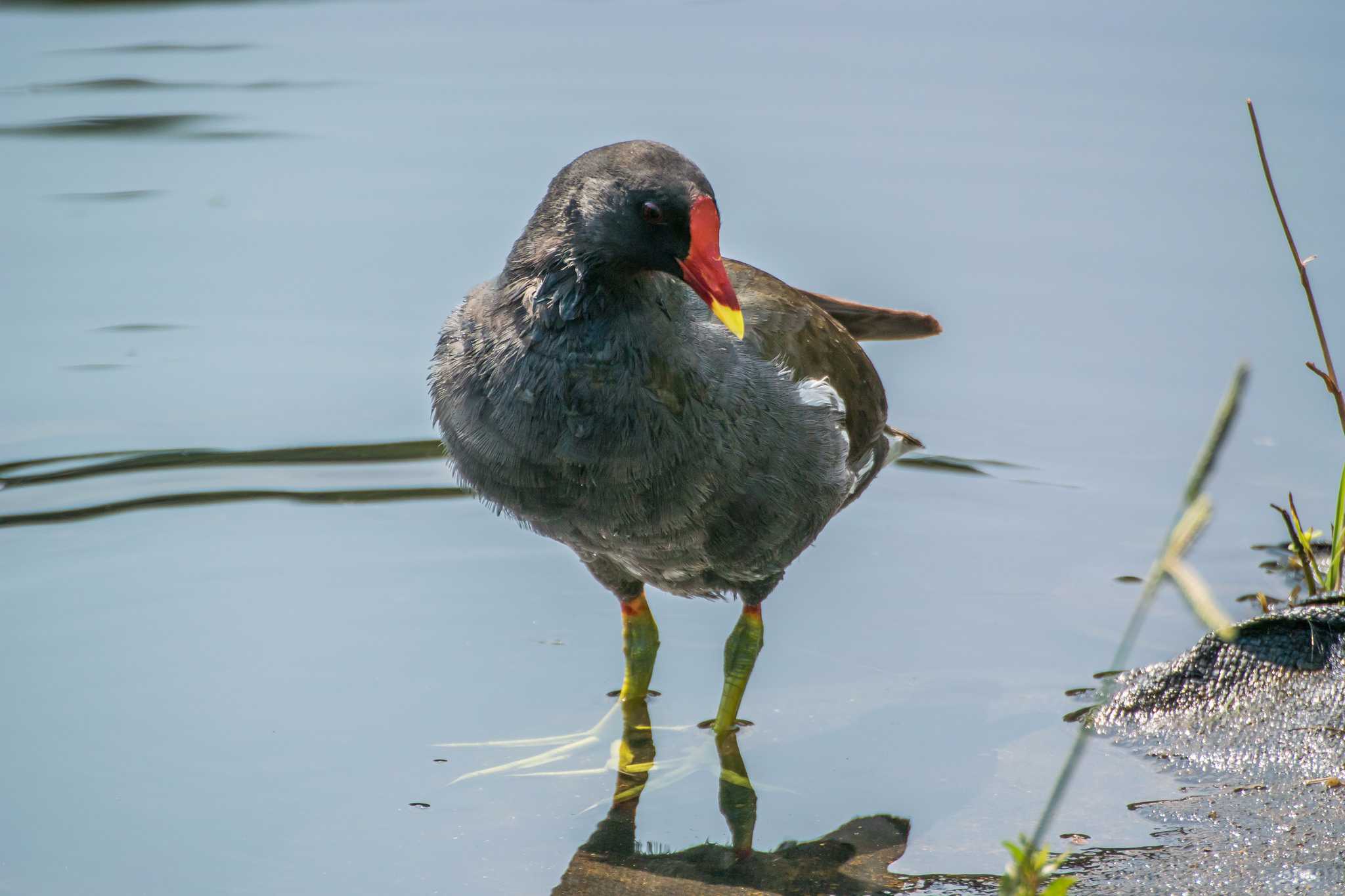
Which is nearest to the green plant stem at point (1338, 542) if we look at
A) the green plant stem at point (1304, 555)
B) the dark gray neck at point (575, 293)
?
the green plant stem at point (1304, 555)

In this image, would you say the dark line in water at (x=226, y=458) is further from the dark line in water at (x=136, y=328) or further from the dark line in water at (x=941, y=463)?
the dark line in water at (x=941, y=463)

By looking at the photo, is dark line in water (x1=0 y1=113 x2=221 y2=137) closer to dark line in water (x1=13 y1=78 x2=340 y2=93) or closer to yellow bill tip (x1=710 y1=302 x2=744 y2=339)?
dark line in water (x1=13 y1=78 x2=340 y2=93)

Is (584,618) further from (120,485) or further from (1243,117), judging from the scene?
(1243,117)

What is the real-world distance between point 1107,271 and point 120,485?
160 inches

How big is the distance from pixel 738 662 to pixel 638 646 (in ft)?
1.01

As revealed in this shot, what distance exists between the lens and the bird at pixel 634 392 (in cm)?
311

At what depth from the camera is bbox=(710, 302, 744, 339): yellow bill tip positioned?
303 centimetres

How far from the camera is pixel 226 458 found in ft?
16.7

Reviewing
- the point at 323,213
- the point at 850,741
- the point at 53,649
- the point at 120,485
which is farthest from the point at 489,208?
the point at 850,741

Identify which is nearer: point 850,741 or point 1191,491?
point 1191,491

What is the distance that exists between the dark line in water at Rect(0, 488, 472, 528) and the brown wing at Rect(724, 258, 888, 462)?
154 cm

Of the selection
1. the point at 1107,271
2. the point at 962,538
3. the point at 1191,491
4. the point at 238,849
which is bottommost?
the point at 238,849

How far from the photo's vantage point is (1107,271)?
6.17 m

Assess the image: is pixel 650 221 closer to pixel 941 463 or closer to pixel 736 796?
pixel 736 796
